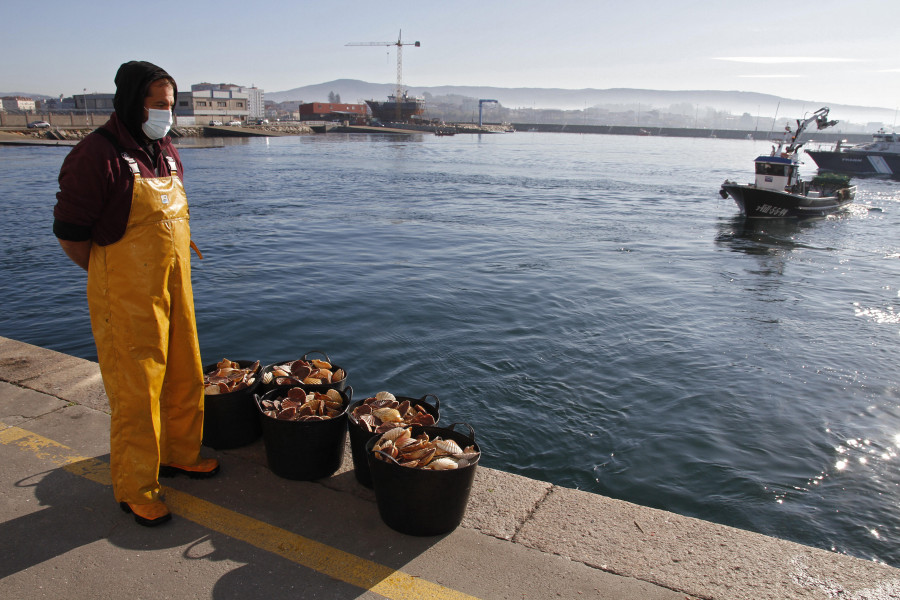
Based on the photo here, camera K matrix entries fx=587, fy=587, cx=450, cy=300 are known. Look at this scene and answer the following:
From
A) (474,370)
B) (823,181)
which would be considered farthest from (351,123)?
(474,370)

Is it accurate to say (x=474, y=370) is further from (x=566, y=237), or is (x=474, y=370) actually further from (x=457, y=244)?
(x=566, y=237)

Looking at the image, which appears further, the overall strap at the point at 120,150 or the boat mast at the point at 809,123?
the boat mast at the point at 809,123

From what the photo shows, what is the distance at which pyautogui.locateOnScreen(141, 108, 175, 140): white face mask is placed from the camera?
3.06m

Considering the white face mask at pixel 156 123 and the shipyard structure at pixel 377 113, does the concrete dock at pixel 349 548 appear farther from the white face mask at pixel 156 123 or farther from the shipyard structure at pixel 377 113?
the shipyard structure at pixel 377 113

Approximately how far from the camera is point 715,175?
4825 centimetres

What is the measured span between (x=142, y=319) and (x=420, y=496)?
168cm

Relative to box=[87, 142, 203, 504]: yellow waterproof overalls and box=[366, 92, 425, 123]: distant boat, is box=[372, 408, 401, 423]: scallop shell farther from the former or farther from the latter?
box=[366, 92, 425, 123]: distant boat

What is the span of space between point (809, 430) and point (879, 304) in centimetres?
766

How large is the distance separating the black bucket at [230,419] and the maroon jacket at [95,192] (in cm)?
128

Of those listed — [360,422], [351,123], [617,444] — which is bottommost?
[617,444]

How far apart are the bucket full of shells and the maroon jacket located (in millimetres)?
1506

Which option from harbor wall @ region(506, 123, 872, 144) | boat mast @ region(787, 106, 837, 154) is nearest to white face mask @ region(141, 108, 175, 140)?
boat mast @ region(787, 106, 837, 154)

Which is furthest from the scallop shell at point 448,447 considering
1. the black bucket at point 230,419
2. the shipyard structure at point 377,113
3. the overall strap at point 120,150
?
the shipyard structure at point 377,113

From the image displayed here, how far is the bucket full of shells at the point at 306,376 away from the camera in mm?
4049
